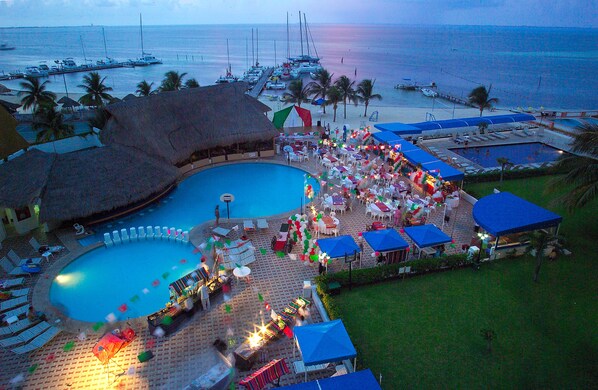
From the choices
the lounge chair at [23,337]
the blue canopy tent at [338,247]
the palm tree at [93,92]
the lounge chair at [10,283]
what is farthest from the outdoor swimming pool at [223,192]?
the palm tree at [93,92]

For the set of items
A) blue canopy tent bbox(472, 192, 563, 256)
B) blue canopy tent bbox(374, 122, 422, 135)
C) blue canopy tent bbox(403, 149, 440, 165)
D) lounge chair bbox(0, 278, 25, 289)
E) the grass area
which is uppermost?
blue canopy tent bbox(374, 122, 422, 135)

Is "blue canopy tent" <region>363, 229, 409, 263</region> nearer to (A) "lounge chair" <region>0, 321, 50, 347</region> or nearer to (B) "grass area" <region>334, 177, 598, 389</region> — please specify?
(B) "grass area" <region>334, 177, 598, 389</region>

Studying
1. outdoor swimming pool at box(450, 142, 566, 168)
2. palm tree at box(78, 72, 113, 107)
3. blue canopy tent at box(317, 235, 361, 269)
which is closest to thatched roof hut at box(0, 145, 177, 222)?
blue canopy tent at box(317, 235, 361, 269)

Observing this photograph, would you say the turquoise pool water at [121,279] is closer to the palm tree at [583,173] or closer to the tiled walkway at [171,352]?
the tiled walkway at [171,352]

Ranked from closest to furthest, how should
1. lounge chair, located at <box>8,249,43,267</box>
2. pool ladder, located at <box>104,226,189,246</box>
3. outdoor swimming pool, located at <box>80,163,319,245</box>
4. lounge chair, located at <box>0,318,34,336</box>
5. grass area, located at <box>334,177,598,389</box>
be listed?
1. grass area, located at <box>334,177,598,389</box>
2. lounge chair, located at <box>0,318,34,336</box>
3. lounge chair, located at <box>8,249,43,267</box>
4. pool ladder, located at <box>104,226,189,246</box>
5. outdoor swimming pool, located at <box>80,163,319,245</box>

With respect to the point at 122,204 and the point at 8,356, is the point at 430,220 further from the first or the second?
the point at 8,356

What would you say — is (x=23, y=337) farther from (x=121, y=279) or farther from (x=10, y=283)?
(x=121, y=279)

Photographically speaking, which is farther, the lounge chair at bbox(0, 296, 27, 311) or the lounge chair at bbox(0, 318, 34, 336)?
the lounge chair at bbox(0, 296, 27, 311)
